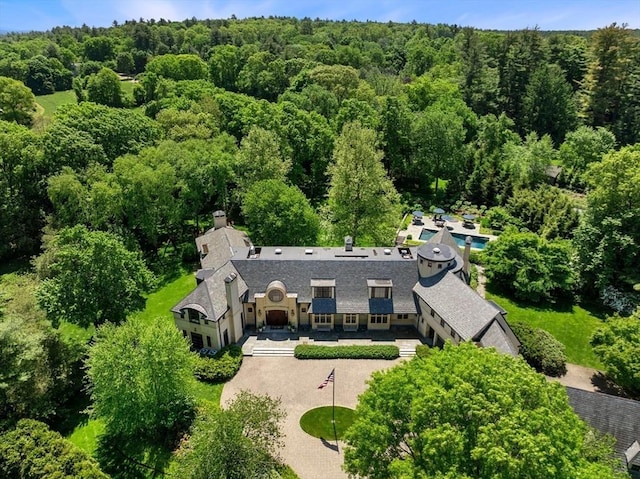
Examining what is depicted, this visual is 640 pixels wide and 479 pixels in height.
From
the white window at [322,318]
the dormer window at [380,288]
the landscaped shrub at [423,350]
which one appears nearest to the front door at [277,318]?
the white window at [322,318]

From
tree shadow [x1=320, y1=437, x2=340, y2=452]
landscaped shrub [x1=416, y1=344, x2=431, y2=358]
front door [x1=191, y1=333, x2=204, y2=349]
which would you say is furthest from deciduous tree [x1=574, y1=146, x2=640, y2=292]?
front door [x1=191, y1=333, x2=204, y2=349]

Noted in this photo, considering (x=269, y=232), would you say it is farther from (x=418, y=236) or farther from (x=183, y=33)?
(x=183, y=33)

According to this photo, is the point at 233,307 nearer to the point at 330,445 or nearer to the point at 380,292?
the point at 380,292

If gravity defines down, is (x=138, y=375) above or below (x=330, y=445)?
above

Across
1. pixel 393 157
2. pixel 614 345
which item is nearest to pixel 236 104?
pixel 393 157

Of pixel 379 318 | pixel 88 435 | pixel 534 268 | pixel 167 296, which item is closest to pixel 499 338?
pixel 379 318
